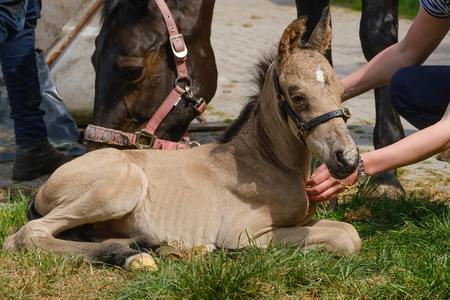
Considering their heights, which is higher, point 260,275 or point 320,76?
point 320,76

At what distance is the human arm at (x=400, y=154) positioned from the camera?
3.50 meters

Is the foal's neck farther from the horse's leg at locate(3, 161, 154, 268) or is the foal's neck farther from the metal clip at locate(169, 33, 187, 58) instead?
the metal clip at locate(169, 33, 187, 58)

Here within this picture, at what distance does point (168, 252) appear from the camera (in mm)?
3395

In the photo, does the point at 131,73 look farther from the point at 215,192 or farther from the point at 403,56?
the point at 403,56

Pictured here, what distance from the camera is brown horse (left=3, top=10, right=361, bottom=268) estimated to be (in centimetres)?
339

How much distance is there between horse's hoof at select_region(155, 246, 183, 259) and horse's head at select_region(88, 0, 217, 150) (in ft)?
3.66

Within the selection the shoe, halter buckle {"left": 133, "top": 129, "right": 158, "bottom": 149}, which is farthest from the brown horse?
the shoe

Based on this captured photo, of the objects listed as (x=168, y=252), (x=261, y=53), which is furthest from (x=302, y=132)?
(x=261, y=53)

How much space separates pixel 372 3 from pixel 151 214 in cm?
251

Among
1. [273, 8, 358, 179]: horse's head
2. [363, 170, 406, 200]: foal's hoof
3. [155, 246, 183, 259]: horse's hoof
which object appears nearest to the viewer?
[273, 8, 358, 179]: horse's head

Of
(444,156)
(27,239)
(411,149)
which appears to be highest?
(411,149)

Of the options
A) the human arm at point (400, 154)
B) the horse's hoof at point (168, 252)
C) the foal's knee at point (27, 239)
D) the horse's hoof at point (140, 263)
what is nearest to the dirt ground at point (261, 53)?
the human arm at point (400, 154)

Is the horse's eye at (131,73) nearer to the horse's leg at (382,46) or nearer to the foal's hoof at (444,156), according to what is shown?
the horse's leg at (382,46)

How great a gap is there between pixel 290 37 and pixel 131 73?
1438mm
